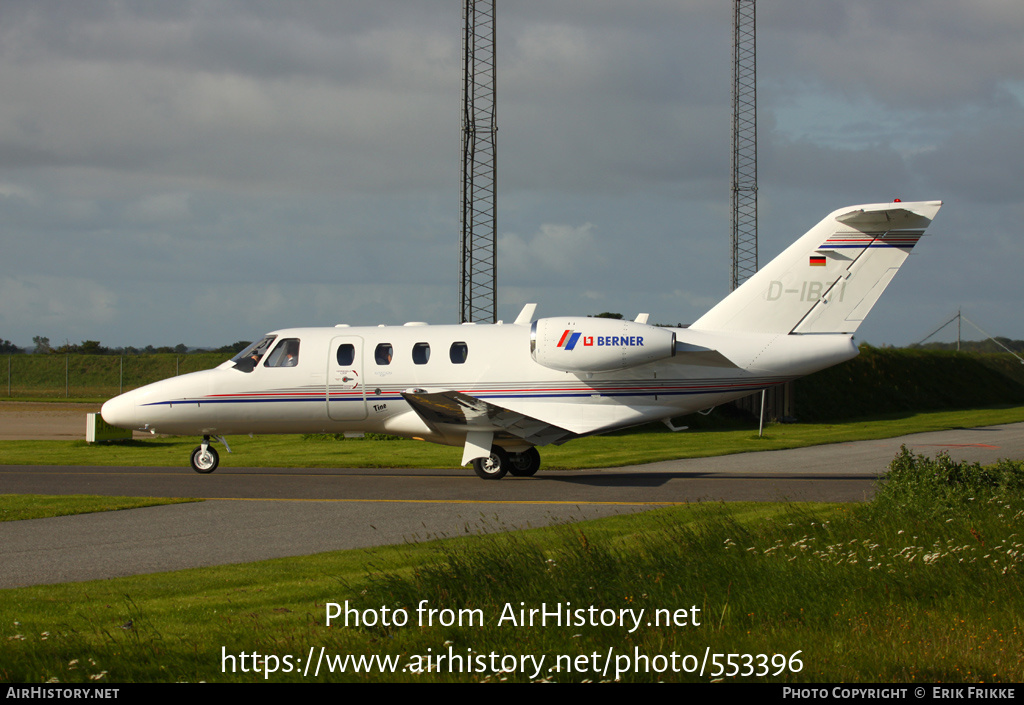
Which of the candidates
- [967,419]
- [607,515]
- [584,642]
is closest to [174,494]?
[607,515]

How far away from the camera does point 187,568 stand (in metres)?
10.3

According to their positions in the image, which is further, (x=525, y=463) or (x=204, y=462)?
(x=204, y=462)

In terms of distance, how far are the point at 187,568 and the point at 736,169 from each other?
2900 centimetres

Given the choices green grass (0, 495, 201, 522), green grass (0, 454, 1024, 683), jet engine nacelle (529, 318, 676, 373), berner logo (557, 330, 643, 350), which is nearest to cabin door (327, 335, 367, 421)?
jet engine nacelle (529, 318, 676, 373)

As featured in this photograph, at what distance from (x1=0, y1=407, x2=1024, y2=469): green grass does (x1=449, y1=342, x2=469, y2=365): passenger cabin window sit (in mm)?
4201

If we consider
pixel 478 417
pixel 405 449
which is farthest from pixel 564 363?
pixel 405 449

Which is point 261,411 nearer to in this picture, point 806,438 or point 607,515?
point 607,515

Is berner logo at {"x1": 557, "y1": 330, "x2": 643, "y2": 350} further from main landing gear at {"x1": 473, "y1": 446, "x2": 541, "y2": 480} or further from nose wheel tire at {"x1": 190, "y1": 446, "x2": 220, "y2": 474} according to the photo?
nose wheel tire at {"x1": 190, "y1": 446, "x2": 220, "y2": 474}

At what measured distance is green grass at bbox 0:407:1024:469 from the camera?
2327cm

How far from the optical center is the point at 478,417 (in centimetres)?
1842

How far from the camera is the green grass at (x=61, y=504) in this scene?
14398 millimetres

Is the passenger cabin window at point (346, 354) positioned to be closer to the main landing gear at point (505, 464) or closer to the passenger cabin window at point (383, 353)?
the passenger cabin window at point (383, 353)

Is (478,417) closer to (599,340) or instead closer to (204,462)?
(599,340)

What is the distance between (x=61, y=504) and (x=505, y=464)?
8301 mm
